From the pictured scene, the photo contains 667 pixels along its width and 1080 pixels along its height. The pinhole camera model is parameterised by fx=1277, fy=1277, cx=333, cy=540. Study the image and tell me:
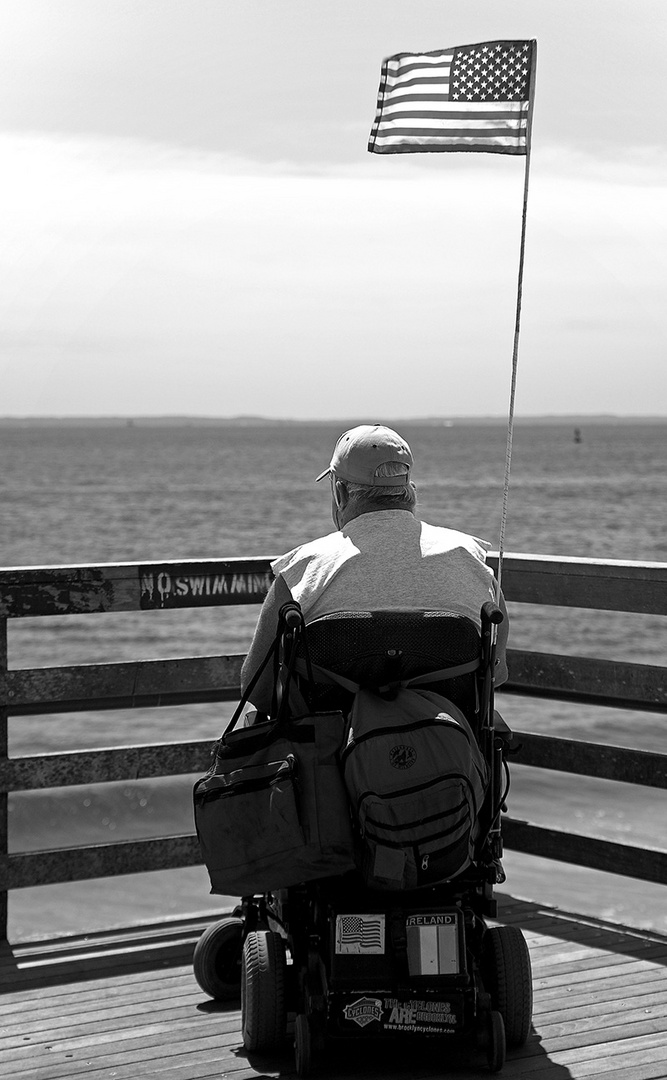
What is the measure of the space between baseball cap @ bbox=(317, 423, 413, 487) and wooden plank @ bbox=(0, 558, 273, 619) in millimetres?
1142

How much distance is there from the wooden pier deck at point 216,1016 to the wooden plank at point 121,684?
0.74 m

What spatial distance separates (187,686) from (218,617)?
18.4 metres

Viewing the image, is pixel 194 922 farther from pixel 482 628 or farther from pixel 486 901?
pixel 482 628

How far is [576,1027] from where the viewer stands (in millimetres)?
3307

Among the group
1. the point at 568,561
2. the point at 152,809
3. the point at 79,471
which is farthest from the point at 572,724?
the point at 79,471

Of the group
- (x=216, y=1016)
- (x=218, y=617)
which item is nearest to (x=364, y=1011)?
(x=216, y=1016)

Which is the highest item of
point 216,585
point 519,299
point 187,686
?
point 519,299

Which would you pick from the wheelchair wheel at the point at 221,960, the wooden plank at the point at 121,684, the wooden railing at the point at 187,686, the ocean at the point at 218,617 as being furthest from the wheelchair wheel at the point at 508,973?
the ocean at the point at 218,617

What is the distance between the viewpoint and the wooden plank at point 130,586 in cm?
394

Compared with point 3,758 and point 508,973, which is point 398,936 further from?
point 3,758

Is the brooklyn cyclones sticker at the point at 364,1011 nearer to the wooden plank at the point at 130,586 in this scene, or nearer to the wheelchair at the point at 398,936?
the wheelchair at the point at 398,936

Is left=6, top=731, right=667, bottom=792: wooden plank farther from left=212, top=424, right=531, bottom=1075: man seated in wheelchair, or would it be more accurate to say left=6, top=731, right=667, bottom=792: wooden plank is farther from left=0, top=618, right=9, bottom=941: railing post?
left=212, top=424, right=531, bottom=1075: man seated in wheelchair

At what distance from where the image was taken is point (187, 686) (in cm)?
419

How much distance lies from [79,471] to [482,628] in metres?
81.3
